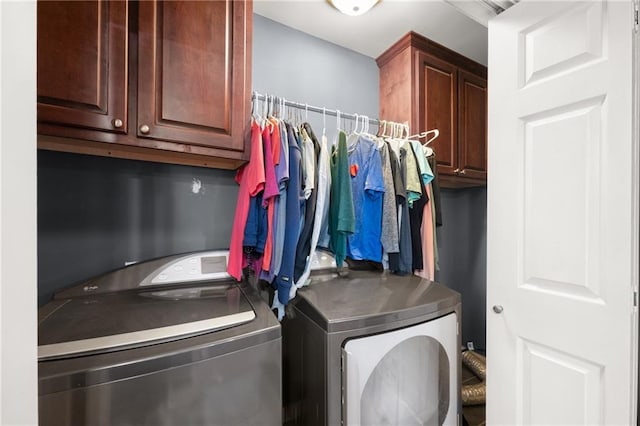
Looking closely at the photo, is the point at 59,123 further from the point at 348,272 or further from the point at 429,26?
the point at 429,26

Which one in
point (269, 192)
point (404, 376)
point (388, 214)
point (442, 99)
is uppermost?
point (442, 99)

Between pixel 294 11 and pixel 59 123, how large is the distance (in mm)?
1422

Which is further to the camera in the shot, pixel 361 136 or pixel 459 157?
pixel 459 157

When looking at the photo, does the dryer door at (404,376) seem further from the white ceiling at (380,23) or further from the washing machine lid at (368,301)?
the white ceiling at (380,23)

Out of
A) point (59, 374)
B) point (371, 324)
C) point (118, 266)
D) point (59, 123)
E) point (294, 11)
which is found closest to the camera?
point (59, 374)

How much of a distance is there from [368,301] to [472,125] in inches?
70.1

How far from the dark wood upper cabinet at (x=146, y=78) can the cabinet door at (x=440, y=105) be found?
126 cm

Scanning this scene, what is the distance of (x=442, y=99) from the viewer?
6.41 ft

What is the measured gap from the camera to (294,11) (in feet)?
5.35

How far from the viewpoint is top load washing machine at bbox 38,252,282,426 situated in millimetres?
620

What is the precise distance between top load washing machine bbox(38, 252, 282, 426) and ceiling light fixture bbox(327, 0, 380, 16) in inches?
67.9

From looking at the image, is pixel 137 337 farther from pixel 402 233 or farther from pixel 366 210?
pixel 402 233

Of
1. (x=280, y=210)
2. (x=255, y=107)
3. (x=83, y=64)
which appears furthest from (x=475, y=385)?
(x=83, y=64)

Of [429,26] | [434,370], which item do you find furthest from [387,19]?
[434,370]
